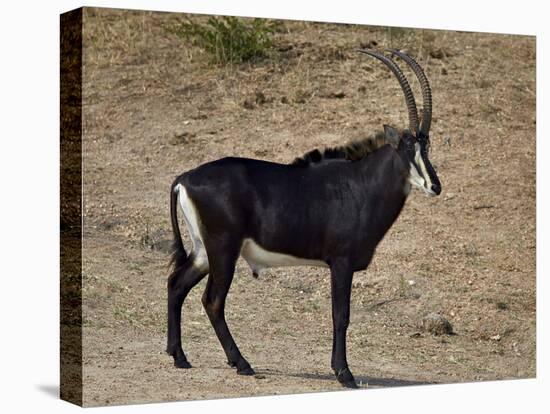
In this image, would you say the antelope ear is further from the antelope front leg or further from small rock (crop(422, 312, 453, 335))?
small rock (crop(422, 312, 453, 335))

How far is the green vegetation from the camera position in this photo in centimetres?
1395

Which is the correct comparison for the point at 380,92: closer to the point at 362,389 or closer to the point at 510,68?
the point at 510,68

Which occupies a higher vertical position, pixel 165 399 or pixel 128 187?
pixel 128 187

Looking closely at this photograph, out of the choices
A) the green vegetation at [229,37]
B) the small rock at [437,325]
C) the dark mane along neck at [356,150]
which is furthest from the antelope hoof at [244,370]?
the green vegetation at [229,37]

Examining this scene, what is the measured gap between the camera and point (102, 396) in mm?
10367

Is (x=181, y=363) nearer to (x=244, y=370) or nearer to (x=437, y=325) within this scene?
(x=244, y=370)

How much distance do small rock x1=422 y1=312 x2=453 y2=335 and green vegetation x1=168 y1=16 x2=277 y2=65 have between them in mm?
3778

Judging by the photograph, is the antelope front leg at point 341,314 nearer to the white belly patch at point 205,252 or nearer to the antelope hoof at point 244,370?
the white belly patch at point 205,252

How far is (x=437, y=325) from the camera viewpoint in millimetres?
12859

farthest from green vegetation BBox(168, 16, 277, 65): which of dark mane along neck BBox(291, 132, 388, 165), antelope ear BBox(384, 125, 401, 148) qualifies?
antelope ear BBox(384, 125, 401, 148)

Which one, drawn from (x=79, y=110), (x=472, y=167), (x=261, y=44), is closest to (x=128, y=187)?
(x=261, y=44)

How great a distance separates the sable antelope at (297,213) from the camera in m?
10.7

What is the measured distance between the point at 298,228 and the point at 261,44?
12.7ft

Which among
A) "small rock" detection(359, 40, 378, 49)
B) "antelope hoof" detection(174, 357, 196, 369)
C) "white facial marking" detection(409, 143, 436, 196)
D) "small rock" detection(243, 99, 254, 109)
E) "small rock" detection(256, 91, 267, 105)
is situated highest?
"small rock" detection(359, 40, 378, 49)
